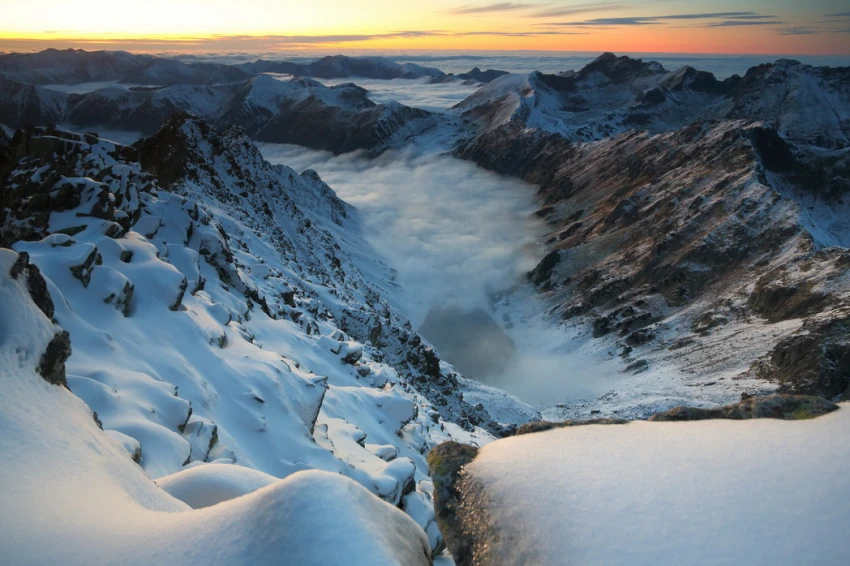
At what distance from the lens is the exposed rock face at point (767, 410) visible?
875cm

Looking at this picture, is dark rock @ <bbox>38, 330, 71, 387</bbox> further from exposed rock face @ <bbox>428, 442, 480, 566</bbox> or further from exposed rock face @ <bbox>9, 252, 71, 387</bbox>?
exposed rock face @ <bbox>428, 442, 480, 566</bbox>

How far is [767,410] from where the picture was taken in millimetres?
9117

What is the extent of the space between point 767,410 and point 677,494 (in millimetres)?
3376

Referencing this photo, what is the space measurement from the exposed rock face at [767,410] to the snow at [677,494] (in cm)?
27

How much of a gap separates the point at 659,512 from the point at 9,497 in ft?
30.4

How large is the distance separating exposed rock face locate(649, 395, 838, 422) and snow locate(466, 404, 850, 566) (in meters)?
0.27

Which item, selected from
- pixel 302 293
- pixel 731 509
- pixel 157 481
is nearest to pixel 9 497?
pixel 157 481

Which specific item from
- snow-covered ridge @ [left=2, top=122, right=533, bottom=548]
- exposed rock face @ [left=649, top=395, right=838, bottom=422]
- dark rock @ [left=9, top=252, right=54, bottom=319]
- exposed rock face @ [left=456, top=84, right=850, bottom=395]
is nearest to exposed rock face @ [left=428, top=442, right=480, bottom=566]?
exposed rock face @ [left=649, top=395, right=838, bottom=422]

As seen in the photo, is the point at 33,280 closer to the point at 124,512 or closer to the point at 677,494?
the point at 124,512

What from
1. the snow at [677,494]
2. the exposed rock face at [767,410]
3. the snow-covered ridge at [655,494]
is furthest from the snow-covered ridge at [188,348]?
the exposed rock face at [767,410]

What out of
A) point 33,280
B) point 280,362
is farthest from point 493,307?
point 33,280

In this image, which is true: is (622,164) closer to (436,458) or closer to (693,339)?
(693,339)

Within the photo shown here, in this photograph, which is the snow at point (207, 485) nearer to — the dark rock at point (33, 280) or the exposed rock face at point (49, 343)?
the exposed rock face at point (49, 343)

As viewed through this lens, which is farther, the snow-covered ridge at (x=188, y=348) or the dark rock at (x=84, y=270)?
the dark rock at (x=84, y=270)
